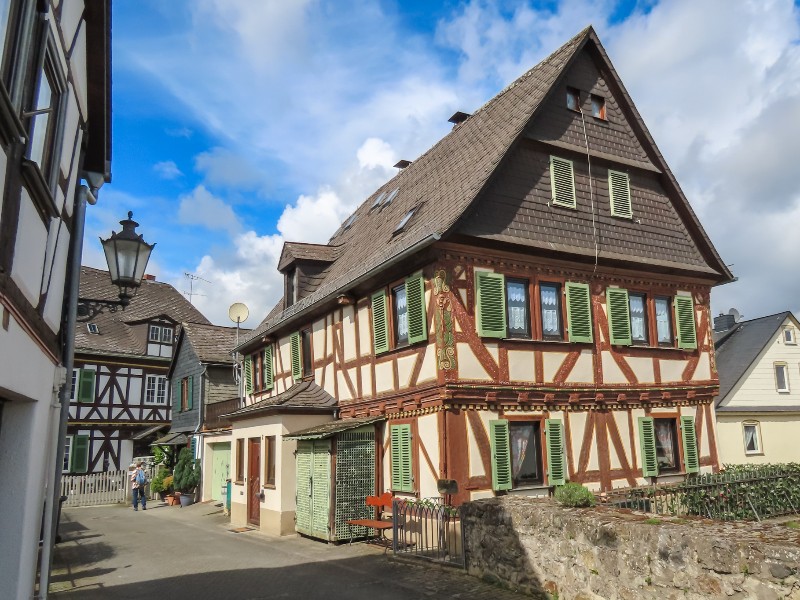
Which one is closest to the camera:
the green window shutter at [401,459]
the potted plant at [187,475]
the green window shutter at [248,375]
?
the green window shutter at [401,459]

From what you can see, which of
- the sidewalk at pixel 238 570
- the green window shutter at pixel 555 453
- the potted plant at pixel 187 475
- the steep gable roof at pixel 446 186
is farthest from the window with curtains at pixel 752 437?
the potted plant at pixel 187 475

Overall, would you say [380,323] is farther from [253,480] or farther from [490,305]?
[253,480]

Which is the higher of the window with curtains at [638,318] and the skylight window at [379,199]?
the skylight window at [379,199]

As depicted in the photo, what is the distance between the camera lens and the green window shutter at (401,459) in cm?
1392

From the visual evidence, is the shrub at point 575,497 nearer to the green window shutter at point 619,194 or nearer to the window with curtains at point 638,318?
the window with curtains at point 638,318

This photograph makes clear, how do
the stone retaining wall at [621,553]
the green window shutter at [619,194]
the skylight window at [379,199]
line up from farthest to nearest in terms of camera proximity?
the skylight window at [379,199], the green window shutter at [619,194], the stone retaining wall at [621,553]

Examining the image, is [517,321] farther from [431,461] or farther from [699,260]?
[699,260]

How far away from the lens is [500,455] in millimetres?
13453

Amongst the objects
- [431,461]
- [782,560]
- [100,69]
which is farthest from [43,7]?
[431,461]

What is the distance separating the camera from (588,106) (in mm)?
17047

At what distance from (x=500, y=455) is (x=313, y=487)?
14.0 feet

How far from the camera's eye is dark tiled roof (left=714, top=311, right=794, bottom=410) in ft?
86.8

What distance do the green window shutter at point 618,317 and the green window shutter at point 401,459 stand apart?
17.6ft

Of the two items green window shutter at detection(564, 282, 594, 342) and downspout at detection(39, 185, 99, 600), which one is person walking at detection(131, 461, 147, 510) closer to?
downspout at detection(39, 185, 99, 600)
